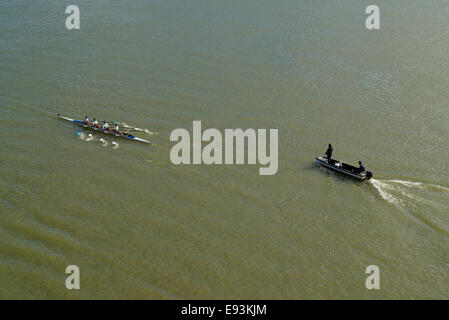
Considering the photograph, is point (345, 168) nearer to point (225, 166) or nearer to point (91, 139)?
point (225, 166)

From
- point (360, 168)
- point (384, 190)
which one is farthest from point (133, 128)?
point (384, 190)

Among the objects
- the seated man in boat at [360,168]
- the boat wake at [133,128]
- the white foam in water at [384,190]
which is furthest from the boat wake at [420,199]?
the boat wake at [133,128]

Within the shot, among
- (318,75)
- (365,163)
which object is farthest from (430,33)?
(365,163)

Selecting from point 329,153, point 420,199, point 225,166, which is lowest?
point 420,199

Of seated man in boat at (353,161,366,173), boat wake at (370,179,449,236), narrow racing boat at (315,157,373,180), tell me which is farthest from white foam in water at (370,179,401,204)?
seated man in boat at (353,161,366,173)

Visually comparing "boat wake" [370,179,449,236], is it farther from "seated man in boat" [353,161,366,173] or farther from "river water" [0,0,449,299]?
"seated man in boat" [353,161,366,173]
